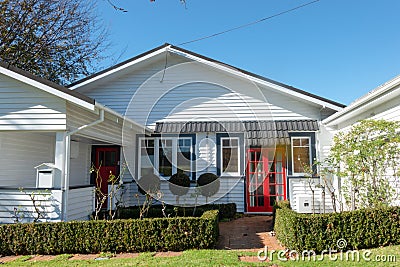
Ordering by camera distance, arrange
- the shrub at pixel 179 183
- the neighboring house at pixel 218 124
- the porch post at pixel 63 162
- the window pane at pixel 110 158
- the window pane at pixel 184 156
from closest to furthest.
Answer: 1. the porch post at pixel 63 162
2. the shrub at pixel 179 183
3. the neighboring house at pixel 218 124
4. the window pane at pixel 184 156
5. the window pane at pixel 110 158

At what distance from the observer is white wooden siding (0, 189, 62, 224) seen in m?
6.16

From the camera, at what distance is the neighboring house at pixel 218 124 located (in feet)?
32.2

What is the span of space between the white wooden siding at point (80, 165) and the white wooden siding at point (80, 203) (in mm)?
2158

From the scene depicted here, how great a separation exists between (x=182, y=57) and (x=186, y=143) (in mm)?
3067

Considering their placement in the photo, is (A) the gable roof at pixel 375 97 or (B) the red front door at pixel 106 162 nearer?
(A) the gable roof at pixel 375 97

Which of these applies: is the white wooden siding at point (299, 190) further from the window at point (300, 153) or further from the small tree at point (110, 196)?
the small tree at point (110, 196)

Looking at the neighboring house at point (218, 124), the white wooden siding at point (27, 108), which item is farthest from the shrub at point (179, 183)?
the white wooden siding at point (27, 108)

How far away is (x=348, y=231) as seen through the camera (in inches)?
197

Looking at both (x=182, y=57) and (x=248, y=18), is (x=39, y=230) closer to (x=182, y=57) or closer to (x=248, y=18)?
(x=182, y=57)

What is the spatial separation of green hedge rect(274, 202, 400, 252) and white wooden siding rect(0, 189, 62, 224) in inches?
185

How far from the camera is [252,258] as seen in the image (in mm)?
4895

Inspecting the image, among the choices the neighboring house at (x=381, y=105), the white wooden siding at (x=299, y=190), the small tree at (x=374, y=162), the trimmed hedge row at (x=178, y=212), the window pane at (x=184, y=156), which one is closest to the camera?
the neighboring house at (x=381, y=105)

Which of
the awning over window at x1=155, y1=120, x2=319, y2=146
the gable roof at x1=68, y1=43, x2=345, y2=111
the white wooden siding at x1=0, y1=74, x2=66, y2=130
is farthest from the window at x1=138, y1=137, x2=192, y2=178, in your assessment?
the white wooden siding at x1=0, y1=74, x2=66, y2=130

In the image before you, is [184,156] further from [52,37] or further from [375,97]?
[52,37]
